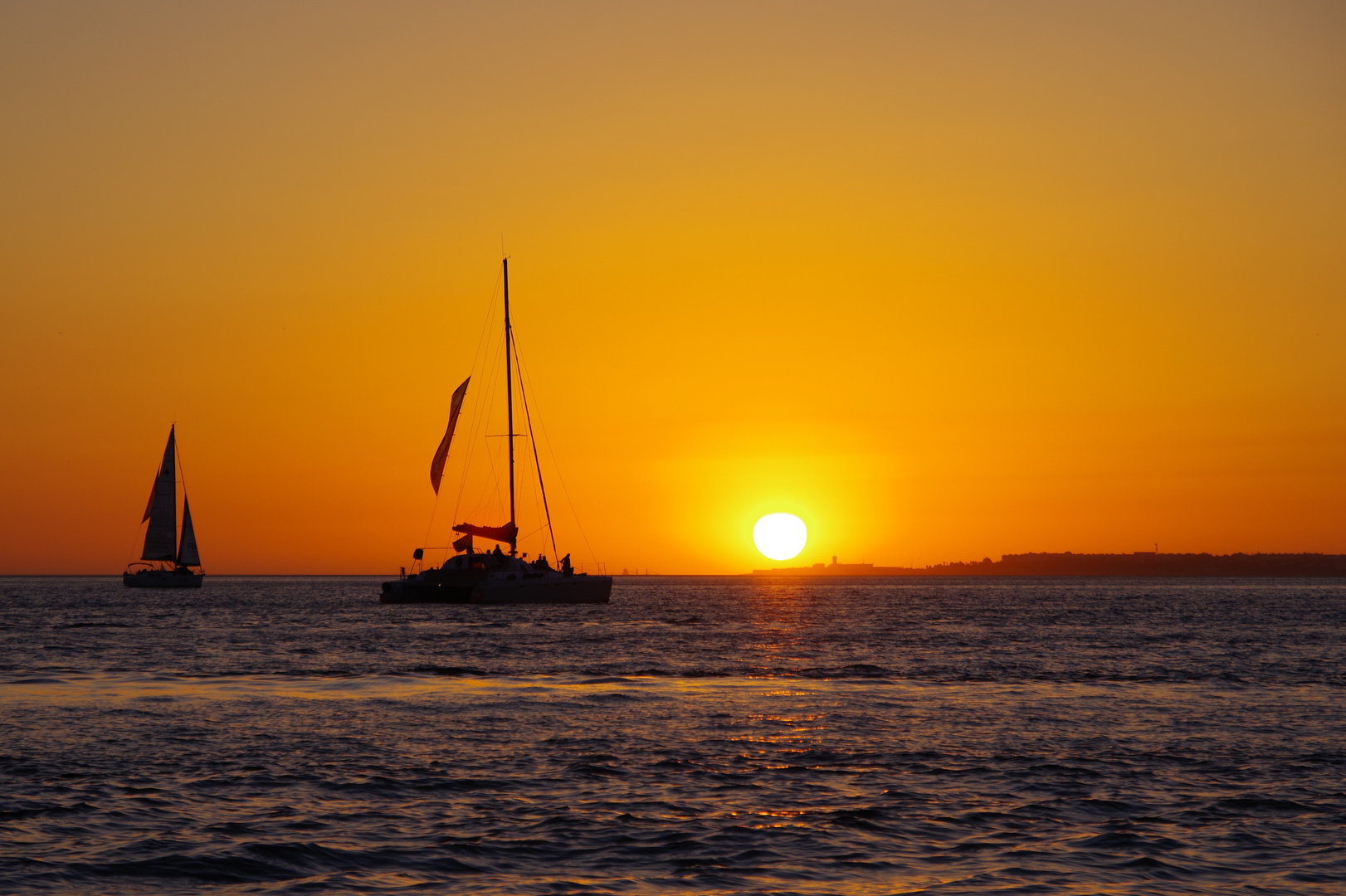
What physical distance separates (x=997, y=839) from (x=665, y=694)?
1720cm

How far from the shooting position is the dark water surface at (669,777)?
13.2m

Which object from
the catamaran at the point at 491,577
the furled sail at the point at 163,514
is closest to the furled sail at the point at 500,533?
the catamaran at the point at 491,577

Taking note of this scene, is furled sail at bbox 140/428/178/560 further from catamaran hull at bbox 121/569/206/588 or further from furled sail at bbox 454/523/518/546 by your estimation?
furled sail at bbox 454/523/518/546

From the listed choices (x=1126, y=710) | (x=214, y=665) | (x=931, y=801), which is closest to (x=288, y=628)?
(x=214, y=665)

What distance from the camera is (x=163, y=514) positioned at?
139625mm

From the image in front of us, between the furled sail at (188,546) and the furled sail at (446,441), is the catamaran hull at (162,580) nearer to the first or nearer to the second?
the furled sail at (188,546)

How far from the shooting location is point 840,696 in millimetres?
30781

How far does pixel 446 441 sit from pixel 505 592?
14239mm

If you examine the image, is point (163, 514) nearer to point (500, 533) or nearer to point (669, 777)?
point (500, 533)

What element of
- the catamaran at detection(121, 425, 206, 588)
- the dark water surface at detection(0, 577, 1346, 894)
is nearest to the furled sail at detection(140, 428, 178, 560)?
the catamaran at detection(121, 425, 206, 588)

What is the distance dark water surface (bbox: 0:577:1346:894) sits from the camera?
13211 mm

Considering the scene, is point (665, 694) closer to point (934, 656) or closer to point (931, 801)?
point (931, 801)

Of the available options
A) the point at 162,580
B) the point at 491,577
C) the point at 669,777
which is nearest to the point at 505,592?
the point at 491,577

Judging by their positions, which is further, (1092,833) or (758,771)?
(758,771)
